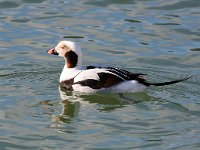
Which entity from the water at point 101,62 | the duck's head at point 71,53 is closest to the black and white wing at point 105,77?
the water at point 101,62

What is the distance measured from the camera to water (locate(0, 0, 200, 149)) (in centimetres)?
1018

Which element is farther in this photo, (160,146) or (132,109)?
(132,109)

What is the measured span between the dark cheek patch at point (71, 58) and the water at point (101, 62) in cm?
37

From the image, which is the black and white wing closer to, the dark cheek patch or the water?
the water

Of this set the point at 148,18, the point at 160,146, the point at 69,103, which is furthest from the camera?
the point at 148,18

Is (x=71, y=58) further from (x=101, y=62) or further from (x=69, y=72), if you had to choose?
(x=101, y=62)

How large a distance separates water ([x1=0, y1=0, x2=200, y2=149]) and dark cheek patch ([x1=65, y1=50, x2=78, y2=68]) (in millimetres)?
374

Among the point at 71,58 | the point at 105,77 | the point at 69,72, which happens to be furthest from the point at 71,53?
the point at 105,77

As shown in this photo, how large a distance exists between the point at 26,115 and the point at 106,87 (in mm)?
1598

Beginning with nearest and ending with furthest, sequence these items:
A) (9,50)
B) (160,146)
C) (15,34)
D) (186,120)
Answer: (160,146), (186,120), (9,50), (15,34)

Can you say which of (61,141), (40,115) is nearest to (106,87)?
(40,115)

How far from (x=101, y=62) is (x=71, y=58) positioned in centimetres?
130

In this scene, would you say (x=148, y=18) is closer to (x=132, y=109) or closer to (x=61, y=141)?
(x=132, y=109)

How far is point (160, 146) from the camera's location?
9789mm
